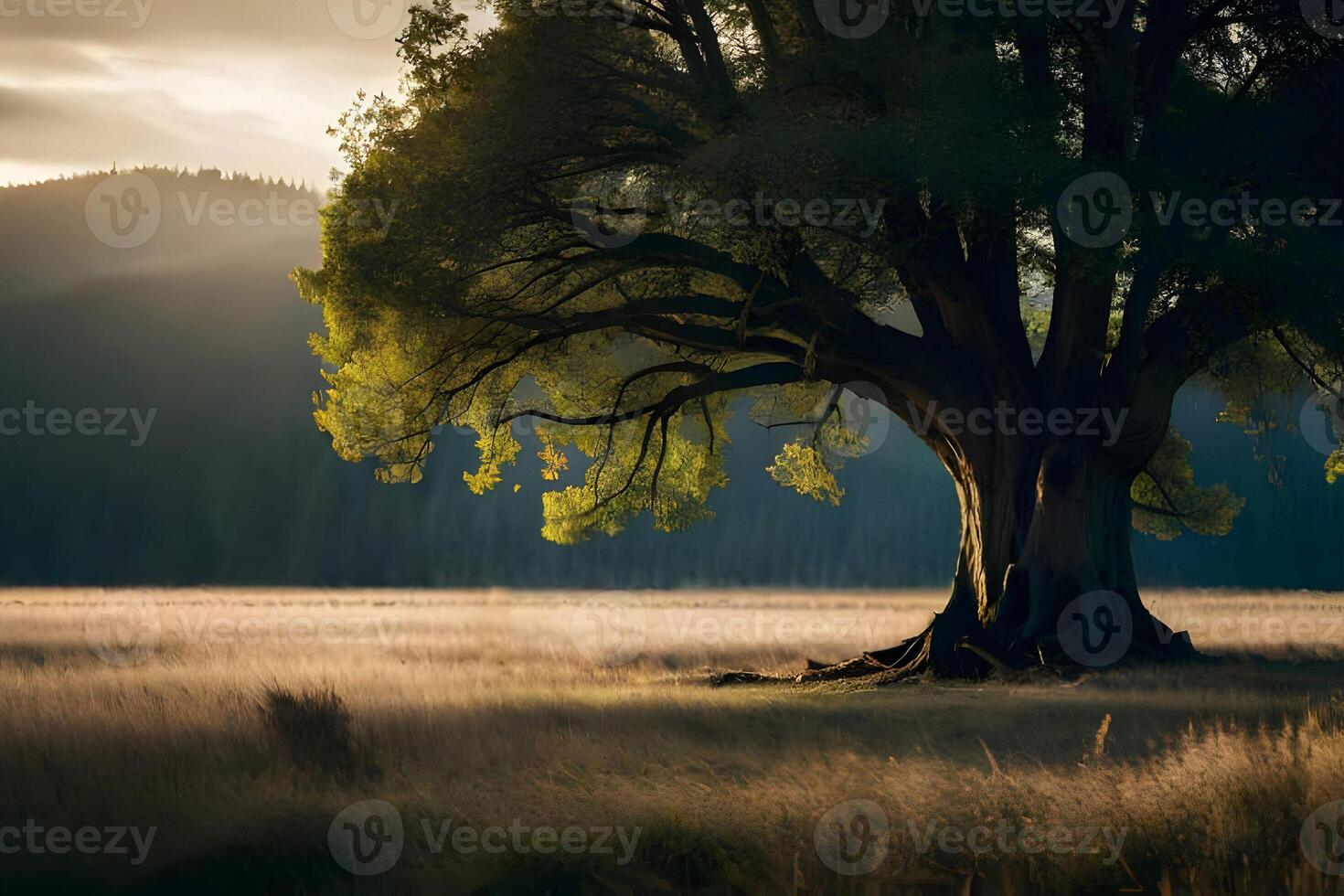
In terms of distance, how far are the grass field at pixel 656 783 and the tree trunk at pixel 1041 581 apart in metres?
1.21

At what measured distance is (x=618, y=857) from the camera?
9.57 meters

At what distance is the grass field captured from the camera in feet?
30.6

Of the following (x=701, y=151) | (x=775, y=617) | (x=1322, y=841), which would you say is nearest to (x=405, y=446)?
(x=701, y=151)

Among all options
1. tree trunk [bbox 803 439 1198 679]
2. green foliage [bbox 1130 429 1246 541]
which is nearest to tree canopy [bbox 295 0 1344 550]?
tree trunk [bbox 803 439 1198 679]

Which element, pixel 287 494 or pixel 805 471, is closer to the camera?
pixel 805 471

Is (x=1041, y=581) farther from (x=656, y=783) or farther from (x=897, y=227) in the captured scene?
(x=656, y=783)

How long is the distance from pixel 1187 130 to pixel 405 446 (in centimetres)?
1307

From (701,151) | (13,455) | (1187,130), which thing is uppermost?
(1187,130)

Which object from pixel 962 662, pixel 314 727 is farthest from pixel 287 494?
pixel 314 727

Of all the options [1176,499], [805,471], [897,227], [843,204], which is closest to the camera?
[843,204]

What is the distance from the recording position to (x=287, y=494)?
126750 mm

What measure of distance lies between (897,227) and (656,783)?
35.7 ft

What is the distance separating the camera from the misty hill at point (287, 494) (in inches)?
4345

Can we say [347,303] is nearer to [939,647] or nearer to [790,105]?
[790,105]
